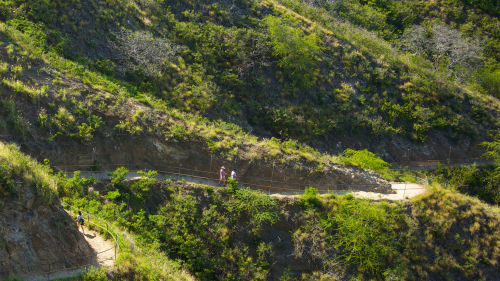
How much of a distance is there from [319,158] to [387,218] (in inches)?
201

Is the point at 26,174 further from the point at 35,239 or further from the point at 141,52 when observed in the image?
the point at 141,52

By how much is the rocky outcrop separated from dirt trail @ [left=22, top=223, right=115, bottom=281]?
0.19m

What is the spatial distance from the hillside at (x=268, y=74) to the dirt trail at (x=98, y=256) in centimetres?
776

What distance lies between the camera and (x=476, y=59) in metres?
41.1

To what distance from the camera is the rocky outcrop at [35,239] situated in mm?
10289

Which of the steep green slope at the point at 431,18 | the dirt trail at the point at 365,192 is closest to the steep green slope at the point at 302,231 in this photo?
the dirt trail at the point at 365,192

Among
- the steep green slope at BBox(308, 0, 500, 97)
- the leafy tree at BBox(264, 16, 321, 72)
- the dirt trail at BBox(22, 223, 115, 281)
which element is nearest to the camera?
the dirt trail at BBox(22, 223, 115, 281)

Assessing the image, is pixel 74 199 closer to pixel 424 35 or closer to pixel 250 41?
pixel 250 41

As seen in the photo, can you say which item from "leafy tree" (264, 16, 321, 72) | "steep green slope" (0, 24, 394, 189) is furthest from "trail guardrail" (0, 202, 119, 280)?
"leafy tree" (264, 16, 321, 72)

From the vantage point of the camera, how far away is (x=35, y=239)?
36.3 feet

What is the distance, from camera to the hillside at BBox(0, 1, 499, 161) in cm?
2362

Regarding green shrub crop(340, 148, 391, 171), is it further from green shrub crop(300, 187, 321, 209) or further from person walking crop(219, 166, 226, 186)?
person walking crop(219, 166, 226, 186)

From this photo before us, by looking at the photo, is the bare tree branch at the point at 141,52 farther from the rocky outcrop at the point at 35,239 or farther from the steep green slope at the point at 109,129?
the rocky outcrop at the point at 35,239

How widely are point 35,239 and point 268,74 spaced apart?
22.1 metres
